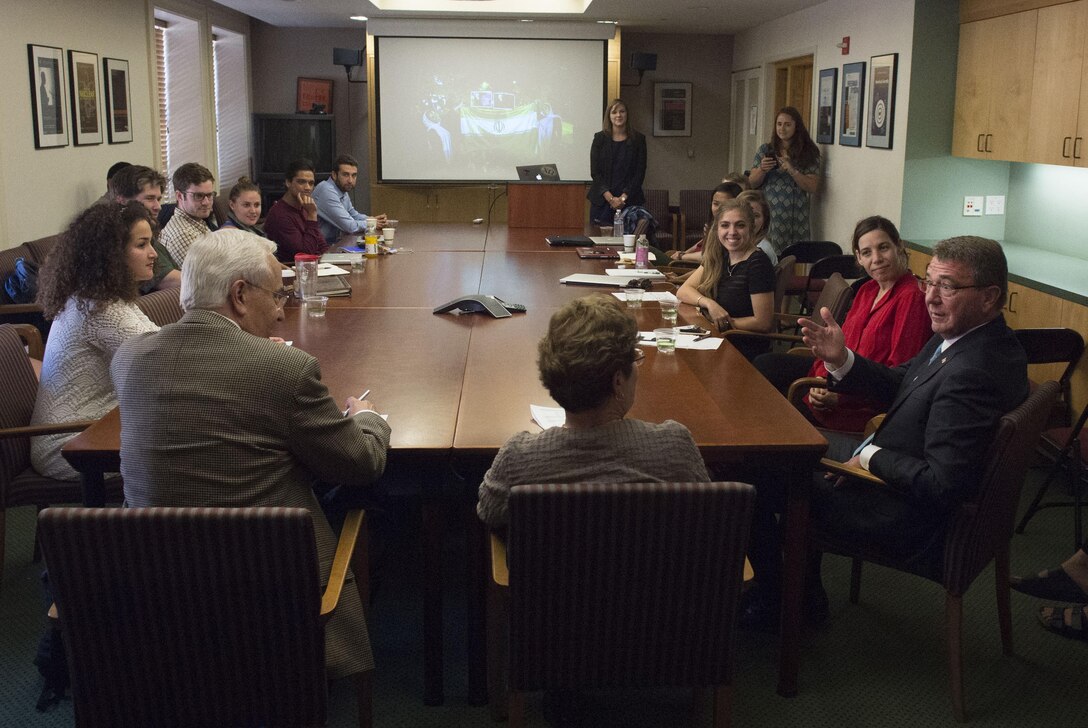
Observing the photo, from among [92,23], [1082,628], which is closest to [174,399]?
[1082,628]

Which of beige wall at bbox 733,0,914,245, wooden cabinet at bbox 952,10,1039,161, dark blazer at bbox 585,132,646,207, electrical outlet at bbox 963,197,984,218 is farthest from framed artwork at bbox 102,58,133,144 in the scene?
electrical outlet at bbox 963,197,984,218

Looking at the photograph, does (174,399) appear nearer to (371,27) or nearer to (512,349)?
(512,349)

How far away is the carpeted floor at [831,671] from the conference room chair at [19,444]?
405 millimetres

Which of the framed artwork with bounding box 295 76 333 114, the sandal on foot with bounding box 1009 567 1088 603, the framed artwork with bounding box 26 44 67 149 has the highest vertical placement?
the framed artwork with bounding box 295 76 333 114

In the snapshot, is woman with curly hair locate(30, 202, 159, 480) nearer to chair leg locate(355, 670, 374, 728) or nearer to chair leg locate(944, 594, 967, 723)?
chair leg locate(355, 670, 374, 728)

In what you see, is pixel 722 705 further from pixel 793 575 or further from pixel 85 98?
pixel 85 98

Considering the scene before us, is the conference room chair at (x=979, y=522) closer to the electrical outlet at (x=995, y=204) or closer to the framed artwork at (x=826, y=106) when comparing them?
the electrical outlet at (x=995, y=204)

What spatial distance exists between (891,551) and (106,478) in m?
2.17

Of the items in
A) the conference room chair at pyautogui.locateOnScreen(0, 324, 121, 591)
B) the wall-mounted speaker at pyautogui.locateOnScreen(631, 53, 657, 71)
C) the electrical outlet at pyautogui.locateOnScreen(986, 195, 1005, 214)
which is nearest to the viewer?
the conference room chair at pyautogui.locateOnScreen(0, 324, 121, 591)

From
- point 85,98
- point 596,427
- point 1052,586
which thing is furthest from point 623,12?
point 596,427

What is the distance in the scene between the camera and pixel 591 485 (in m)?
1.86

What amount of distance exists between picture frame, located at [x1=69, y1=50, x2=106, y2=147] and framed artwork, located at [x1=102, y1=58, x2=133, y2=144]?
148mm

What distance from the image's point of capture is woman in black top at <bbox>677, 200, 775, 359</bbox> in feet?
14.1

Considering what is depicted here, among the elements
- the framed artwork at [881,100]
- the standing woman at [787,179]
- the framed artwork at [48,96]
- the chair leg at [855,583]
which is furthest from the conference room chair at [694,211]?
the chair leg at [855,583]
